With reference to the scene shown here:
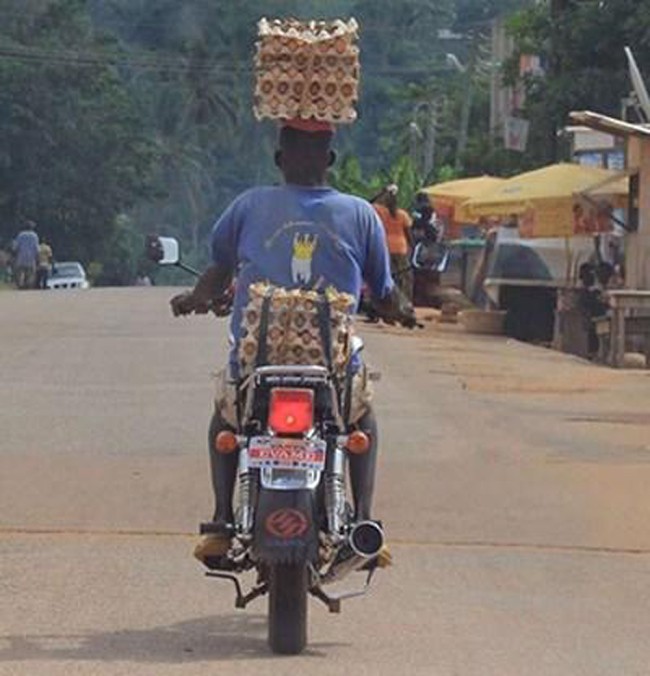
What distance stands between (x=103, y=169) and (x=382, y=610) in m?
62.2

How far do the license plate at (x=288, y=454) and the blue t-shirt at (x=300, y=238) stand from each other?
18.6 inches

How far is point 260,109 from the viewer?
801 cm

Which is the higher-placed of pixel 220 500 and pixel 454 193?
pixel 220 500

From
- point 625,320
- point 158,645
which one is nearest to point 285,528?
point 158,645

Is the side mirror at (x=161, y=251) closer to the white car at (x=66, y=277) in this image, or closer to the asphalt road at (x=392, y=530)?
the asphalt road at (x=392, y=530)

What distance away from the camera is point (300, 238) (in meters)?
8.03

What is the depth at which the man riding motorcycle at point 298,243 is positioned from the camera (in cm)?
799

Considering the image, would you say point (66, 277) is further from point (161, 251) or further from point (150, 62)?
point (161, 251)

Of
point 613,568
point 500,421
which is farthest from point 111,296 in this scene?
point 613,568

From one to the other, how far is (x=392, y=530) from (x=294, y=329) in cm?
357

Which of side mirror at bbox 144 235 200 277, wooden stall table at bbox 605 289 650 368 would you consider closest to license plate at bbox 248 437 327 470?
side mirror at bbox 144 235 200 277

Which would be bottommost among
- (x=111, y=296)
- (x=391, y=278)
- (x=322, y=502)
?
(x=111, y=296)

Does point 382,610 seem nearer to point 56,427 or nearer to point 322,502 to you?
point 322,502

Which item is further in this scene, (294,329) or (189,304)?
(189,304)
